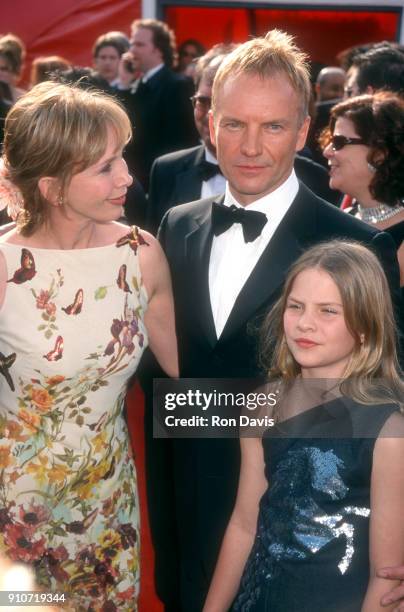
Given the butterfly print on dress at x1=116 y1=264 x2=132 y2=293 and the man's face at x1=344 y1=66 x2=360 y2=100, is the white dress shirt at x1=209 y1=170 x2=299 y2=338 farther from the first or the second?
the man's face at x1=344 y1=66 x2=360 y2=100

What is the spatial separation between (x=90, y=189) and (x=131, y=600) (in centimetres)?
100

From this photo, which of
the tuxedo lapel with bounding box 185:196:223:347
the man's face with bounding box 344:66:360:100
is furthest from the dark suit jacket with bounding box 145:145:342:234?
the tuxedo lapel with bounding box 185:196:223:347

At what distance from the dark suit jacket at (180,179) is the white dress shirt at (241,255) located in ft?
6.22

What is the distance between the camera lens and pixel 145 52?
750 centimetres

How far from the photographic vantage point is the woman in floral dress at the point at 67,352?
7.22 ft

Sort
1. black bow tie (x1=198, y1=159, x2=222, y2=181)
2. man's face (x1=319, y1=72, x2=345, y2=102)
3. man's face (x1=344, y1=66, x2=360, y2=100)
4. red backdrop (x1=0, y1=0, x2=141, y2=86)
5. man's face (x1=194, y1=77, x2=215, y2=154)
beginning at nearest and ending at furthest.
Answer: man's face (x1=194, y1=77, x2=215, y2=154) → black bow tie (x1=198, y1=159, x2=222, y2=181) → man's face (x1=344, y1=66, x2=360, y2=100) → man's face (x1=319, y1=72, x2=345, y2=102) → red backdrop (x1=0, y1=0, x2=141, y2=86)

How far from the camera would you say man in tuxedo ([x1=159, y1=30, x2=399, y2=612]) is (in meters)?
2.19

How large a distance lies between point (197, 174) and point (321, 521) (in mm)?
2582

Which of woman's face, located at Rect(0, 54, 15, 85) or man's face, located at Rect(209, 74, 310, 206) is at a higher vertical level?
woman's face, located at Rect(0, 54, 15, 85)

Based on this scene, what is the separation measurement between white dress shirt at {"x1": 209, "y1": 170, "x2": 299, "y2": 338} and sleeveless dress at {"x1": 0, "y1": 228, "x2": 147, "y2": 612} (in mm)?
216

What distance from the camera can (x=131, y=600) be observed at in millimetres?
2324

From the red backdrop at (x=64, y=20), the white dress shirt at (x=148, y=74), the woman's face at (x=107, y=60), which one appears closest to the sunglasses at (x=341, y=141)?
the white dress shirt at (x=148, y=74)

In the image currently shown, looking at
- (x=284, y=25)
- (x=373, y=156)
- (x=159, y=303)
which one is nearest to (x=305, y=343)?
(x=159, y=303)

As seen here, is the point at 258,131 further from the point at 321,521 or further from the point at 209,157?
the point at 209,157
